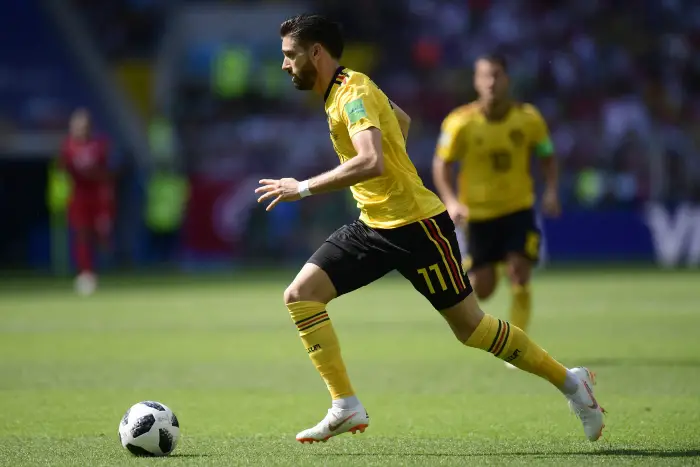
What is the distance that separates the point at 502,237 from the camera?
1012 centimetres

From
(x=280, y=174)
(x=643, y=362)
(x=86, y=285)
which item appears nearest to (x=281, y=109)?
(x=280, y=174)

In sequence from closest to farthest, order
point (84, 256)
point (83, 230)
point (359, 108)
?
1. point (359, 108)
2. point (84, 256)
3. point (83, 230)

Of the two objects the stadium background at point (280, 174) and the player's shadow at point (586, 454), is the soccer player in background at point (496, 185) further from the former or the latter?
the player's shadow at point (586, 454)

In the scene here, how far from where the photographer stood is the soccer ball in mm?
5812

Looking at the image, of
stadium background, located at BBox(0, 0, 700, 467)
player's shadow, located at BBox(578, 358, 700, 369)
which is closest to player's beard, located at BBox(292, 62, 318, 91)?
stadium background, located at BBox(0, 0, 700, 467)

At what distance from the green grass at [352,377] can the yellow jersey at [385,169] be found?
115 centimetres

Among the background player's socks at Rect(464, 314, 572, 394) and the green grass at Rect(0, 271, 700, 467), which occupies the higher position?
the background player's socks at Rect(464, 314, 572, 394)

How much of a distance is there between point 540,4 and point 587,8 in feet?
3.57

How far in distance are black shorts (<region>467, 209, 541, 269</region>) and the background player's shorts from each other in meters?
9.58

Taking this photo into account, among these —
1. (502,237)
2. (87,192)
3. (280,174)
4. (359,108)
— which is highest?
(359,108)

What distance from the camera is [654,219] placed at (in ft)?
74.6

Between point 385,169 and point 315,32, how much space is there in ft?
2.45

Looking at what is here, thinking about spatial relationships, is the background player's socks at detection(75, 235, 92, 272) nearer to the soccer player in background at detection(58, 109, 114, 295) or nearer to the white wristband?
the soccer player in background at detection(58, 109, 114, 295)

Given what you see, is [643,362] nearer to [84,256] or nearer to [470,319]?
[470,319]
